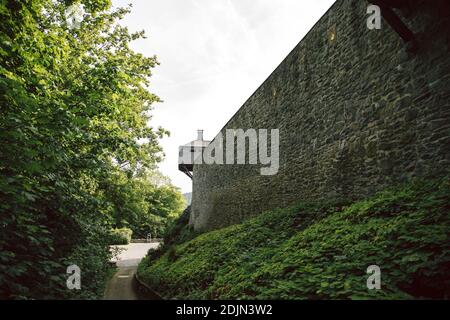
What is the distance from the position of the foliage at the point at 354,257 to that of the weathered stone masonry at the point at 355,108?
0.74 meters

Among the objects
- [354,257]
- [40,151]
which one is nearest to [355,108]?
[354,257]

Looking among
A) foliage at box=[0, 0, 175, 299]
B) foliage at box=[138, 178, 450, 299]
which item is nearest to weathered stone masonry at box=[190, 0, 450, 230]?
foliage at box=[138, 178, 450, 299]

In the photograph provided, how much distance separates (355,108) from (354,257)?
4366mm

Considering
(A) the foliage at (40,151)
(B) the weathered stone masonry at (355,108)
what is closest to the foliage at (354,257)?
(B) the weathered stone masonry at (355,108)

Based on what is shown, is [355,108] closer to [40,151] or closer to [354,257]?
[354,257]

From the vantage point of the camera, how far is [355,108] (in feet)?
23.5

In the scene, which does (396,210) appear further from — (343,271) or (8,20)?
(8,20)

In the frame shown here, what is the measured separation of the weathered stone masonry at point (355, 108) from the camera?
514 cm

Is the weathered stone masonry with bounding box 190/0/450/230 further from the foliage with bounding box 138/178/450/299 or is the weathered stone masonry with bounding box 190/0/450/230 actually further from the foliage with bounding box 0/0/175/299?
the foliage with bounding box 0/0/175/299

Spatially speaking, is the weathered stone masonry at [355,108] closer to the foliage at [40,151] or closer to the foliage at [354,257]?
the foliage at [354,257]

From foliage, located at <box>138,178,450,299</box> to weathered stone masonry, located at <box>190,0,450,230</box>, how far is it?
2.42 ft

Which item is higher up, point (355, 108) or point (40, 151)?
point (355, 108)

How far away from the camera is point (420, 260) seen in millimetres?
3094
